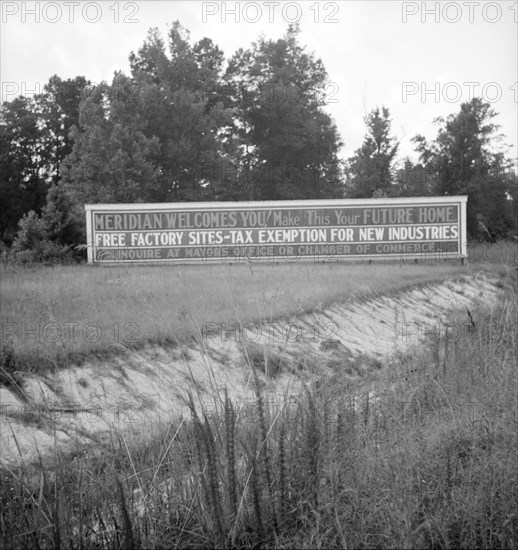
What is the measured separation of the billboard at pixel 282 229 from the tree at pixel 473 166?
15279mm

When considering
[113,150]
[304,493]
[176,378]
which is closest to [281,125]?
[113,150]

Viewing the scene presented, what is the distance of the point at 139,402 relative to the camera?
320 inches

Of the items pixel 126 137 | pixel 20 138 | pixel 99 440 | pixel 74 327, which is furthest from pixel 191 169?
pixel 99 440

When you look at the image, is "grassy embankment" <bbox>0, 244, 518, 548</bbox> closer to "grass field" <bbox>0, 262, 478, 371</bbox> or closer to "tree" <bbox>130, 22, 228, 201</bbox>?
"grass field" <bbox>0, 262, 478, 371</bbox>

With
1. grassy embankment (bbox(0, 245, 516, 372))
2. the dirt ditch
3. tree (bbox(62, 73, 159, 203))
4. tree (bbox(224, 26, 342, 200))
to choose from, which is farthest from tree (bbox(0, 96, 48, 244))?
the dirt ditch

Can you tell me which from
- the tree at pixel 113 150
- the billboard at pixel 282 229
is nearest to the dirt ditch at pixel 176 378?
the billboard at pixel 282 229

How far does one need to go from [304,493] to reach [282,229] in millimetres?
22087

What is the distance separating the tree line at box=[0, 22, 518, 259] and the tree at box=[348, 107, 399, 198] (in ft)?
0.27

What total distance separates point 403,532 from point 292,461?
4.01 feet

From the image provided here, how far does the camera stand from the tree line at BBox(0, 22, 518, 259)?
3766 cm

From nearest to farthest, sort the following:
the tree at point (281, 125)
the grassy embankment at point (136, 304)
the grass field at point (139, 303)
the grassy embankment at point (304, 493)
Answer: the grassy embankment at point (304, 493)
the grassy embankment at point (136, 304)
the grass field at point (139, 303)
the tree at point (281, 125)

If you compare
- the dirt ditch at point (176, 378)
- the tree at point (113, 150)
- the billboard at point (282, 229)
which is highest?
the tree at point (113, 150)

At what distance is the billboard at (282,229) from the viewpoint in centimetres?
2611

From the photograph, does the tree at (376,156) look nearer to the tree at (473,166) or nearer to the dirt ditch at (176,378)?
the tree at (473,166)
